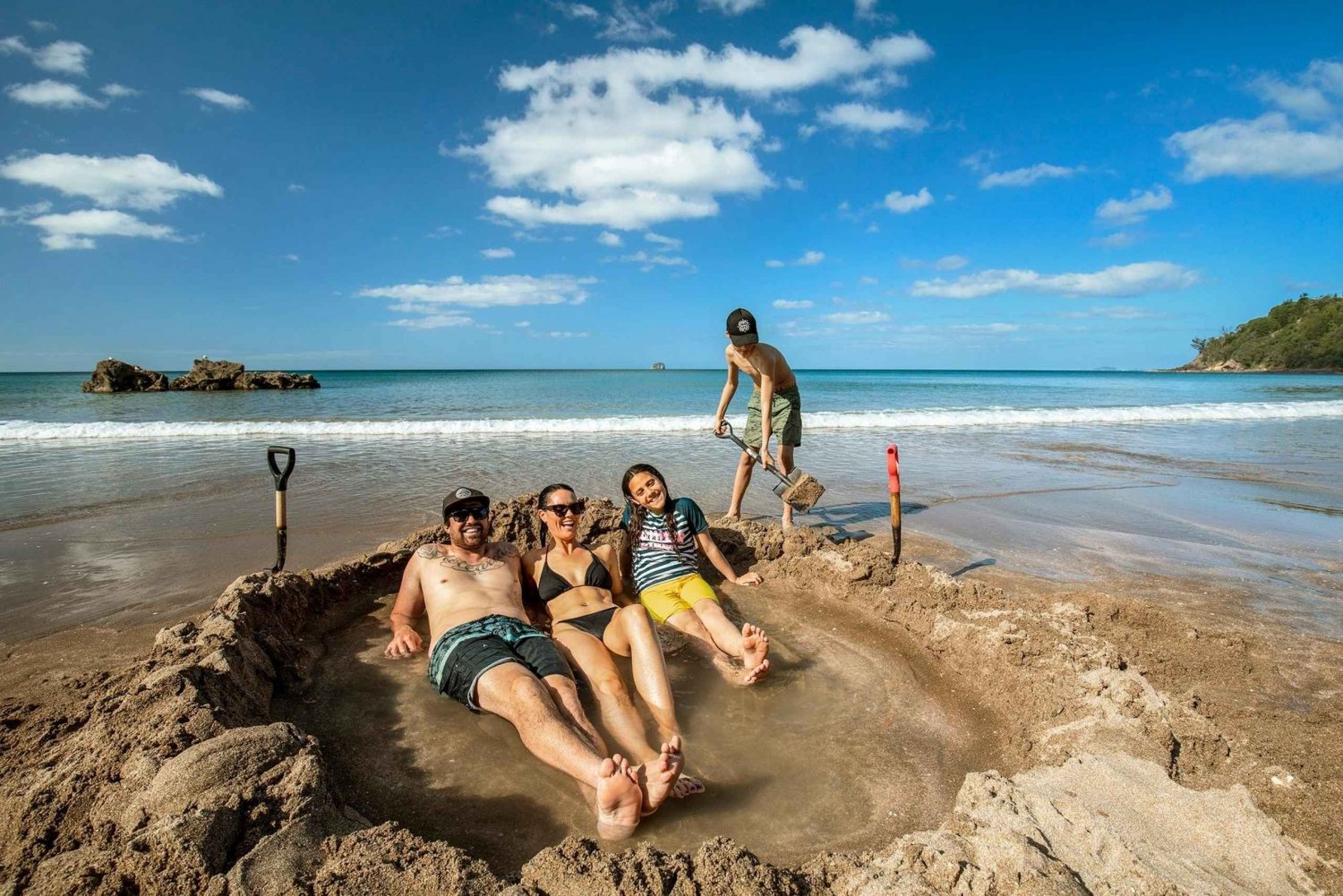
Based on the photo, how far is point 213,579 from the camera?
5359mm

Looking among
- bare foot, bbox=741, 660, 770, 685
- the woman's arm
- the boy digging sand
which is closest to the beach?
bare foot, bbox=741, 660, 770, 685

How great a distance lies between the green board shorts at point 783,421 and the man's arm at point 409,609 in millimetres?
3924

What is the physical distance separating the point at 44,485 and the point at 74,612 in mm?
6478

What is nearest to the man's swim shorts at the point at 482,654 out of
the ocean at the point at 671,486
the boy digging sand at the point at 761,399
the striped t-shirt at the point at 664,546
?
the striped t-shirt at the point at 664,546

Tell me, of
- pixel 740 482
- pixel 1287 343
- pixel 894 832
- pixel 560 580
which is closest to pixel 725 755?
pixel 894 832

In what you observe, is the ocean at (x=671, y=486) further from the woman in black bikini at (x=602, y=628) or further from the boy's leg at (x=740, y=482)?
the woman in black bikini at (x=602, y=628)

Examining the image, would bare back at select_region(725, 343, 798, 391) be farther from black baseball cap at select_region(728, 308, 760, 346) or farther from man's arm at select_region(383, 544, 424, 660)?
man's arm at select_region(383, 544, 424, 660)

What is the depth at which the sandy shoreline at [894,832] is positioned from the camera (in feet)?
6.55

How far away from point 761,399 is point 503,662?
14.3 feet

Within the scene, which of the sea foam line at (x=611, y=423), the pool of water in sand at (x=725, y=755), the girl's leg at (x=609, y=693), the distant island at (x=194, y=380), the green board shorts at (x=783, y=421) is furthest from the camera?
the distant island at (x=194, y=380)

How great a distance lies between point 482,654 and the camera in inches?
130

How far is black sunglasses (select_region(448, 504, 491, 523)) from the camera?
13.6 ft

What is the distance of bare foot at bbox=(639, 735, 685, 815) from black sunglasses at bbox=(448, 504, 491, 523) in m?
2.24

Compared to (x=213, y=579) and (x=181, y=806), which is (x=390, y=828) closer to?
(x=181, y=806)
